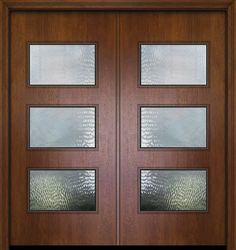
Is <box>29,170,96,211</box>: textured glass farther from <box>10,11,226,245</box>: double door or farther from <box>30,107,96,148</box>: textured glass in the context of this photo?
<box>30,107,96,148</box>: textured glass

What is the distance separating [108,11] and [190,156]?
1.13 metres

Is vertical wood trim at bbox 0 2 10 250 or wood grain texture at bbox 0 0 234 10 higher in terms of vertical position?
wood grain texture at bbox 0 0 234 10

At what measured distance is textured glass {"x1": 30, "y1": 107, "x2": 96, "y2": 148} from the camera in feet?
9.72

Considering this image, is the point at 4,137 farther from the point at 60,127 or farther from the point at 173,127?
the point at 173,127

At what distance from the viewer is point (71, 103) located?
2.96 metres

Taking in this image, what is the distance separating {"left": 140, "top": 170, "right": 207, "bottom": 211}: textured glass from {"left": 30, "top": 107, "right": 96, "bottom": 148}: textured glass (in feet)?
1.57

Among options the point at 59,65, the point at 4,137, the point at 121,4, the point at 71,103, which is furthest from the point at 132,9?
the point at 4,137

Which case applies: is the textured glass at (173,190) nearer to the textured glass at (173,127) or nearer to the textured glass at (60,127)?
the textured glass at (173,127)

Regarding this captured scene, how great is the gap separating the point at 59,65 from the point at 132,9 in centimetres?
62

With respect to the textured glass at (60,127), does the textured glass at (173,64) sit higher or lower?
higher

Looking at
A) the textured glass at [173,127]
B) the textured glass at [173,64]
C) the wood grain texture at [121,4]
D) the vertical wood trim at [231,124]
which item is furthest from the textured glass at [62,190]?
the wood grain texture at [121,4]

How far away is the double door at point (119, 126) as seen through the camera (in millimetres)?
2953

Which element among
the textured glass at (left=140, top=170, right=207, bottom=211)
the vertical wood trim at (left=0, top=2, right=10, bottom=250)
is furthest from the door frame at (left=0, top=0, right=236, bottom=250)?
the textured glass at (left=140, top=170, right=207, bottom=211)

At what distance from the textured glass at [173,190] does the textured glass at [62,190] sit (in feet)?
1.21
